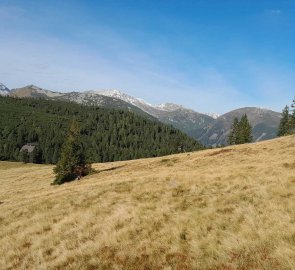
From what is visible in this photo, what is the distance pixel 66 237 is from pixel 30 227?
4.09 metres

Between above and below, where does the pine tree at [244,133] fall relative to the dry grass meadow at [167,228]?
above

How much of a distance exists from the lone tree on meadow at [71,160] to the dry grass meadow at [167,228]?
32983 mm

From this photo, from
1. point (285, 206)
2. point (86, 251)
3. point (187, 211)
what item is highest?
point (285, 206)

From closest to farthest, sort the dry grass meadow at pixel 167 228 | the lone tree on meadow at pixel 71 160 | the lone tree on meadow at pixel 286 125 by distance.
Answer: the dry grass meadow at pixel 167 228 → the lone tree on meadow at pixel 71 160 → the lone tree on meadow at pixel 286 125

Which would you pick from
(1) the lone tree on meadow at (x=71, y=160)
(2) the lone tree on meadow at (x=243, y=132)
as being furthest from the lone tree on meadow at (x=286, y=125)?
(1) the lone tree on meadow at (x=71, y=160)

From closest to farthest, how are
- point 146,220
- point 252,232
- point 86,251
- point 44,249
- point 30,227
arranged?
A: 1. point 252,232
2. point 86,251
3. point 44,249
4. point 146,220
5. point 30,227

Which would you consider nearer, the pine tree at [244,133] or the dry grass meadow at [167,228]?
the dry grass meadow at [167,228]

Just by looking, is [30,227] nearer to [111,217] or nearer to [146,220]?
[111,217]

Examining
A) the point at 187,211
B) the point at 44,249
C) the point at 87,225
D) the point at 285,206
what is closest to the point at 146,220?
the point at 187,211

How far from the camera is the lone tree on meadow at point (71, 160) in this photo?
5962cm

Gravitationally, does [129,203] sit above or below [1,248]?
above

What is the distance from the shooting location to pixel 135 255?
1437 centimetres

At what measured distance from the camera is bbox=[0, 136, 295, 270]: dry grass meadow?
43.0 feet

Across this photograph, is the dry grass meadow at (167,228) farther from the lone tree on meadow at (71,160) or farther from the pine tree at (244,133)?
the pine tree at (244,133)
